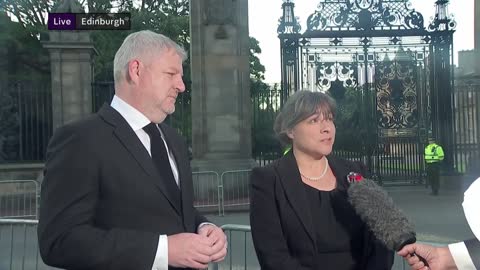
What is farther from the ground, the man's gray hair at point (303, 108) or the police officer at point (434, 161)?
the man's gray hair at point (303, 108)

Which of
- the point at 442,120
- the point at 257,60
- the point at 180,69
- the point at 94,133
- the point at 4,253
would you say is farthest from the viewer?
the point at 257,60

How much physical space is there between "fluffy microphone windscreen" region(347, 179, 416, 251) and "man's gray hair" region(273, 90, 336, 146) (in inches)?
18.9

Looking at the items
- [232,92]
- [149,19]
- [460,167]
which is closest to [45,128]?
[232,92]

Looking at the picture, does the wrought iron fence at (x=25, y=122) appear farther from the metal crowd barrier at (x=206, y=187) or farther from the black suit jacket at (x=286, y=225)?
the black suit jacket at (x=286, y=225)

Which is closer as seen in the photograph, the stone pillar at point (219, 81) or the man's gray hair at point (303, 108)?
the man's gray hair at point (303, 108)

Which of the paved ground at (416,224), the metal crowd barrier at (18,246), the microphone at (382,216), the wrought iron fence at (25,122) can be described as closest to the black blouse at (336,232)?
the microphone at (382,216)

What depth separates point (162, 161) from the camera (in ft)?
7.36

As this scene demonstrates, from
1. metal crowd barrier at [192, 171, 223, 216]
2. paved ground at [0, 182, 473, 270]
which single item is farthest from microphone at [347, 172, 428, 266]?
metal crowd barrier at [192, 171, 223, 216]

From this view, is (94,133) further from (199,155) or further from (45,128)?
(45,128)

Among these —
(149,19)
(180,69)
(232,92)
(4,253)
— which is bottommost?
(4,253)

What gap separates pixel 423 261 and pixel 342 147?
1236cm

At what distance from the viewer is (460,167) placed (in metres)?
15.2

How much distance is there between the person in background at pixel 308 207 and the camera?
275 centimetres

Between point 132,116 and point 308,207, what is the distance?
1.07m
